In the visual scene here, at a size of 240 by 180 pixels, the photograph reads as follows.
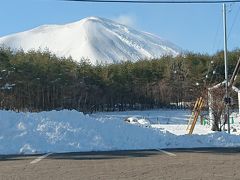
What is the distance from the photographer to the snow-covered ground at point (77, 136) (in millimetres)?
17281

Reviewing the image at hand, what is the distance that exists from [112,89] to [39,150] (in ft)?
214

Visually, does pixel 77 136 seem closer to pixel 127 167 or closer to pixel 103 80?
pixel 127 167

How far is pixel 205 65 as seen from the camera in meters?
85.4

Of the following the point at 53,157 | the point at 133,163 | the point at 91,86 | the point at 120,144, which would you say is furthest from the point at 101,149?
the point at 91,86

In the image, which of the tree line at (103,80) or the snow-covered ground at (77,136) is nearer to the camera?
the snow-covered ground at (77,136)

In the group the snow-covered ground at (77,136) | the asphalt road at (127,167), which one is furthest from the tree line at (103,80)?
the asphalt road at (127,167)

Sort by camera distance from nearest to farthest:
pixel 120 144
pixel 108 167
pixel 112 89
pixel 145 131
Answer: pixel 108 167 → pixel 120 144 → pixel 145 131 → pixel 112 89

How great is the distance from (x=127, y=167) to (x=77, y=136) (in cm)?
731

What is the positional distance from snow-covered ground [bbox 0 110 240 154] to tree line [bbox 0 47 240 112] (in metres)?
44.8

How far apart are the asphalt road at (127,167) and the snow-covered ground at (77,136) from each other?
3078mm

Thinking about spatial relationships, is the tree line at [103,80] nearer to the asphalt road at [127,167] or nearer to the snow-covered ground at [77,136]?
the snow-covered ground at [77,136]


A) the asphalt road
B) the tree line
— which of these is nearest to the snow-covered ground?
Answer: the asphalt road

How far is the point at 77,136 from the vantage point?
18.3 m

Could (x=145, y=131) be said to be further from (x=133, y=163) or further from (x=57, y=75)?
(x=57, y=75)
